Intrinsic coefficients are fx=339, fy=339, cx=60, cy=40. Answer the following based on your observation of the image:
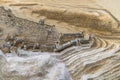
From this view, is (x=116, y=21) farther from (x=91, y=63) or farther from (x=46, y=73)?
(x=46, y=73)

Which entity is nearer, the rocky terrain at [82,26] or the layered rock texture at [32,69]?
the layered rock texture at [32,69]

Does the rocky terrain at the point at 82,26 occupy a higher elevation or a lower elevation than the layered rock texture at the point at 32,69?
lower

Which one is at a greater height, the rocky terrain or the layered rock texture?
the layered rock texture

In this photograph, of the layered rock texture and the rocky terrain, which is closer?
the layered rock texture

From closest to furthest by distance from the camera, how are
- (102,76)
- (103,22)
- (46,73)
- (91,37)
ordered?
(46,73) < (102,76) < (91,37) < (103,22)

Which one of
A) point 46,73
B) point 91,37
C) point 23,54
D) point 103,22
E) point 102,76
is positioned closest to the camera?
point 46,73

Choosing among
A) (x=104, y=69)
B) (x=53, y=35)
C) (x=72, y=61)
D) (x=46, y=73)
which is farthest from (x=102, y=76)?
(x=53, y=35)

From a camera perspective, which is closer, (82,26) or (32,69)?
(32,69)

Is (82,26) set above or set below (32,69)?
below
